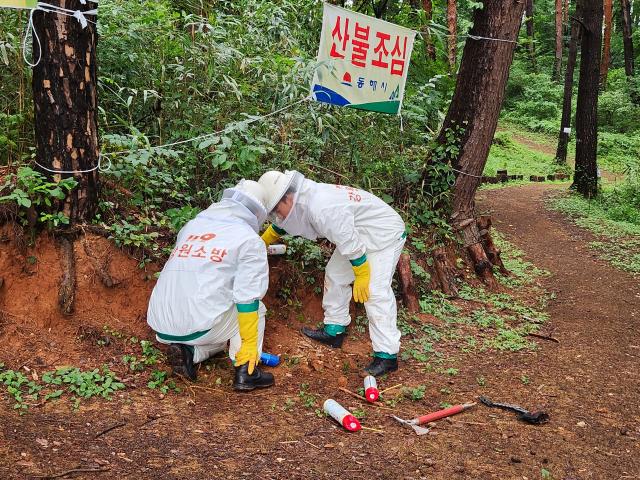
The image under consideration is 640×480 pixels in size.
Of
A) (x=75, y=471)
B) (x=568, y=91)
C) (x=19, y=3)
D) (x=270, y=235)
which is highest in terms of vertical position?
(x=568, y=91)

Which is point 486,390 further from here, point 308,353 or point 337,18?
point 337,18

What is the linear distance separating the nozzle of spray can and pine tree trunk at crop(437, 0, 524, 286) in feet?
9.91

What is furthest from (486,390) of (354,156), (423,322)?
(354,156)

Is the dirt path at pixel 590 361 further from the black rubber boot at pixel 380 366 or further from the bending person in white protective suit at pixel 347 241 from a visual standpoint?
the bending person in white protective suit at pixel 347 241

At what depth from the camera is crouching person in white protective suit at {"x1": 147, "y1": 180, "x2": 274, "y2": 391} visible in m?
3.66

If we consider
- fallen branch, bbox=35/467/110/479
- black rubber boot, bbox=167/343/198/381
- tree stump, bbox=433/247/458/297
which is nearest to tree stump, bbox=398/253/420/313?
tree stump, bbox=433/247/458/297

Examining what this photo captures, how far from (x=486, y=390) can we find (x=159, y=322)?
2.39 m

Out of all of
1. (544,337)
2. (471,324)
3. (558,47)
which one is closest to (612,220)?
(544,337)

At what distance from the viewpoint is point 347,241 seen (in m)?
4.15

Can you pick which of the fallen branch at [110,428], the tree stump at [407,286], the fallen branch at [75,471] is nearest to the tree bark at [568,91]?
the tree stump at [407,286]

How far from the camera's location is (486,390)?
13.8 ft

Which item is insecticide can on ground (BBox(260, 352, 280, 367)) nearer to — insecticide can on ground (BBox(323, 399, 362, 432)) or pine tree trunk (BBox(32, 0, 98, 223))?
insecticide can on ground (BBox(323, 399, 362, 432))

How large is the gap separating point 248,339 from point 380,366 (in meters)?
1.16

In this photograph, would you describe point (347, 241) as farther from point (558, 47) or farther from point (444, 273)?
point (558, 47)
